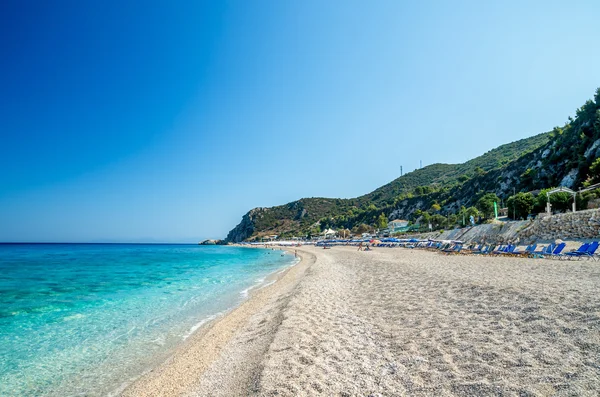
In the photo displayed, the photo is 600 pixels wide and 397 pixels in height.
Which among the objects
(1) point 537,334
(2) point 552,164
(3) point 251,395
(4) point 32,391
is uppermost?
(2) point 552,164

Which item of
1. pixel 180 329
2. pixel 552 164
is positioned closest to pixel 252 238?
pixel 552 164

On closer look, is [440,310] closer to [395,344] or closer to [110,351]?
[395,344]

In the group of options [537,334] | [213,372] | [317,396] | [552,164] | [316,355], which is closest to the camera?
[317,396]

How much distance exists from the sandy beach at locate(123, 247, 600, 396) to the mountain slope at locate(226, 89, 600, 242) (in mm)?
35468

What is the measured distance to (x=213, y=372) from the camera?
5.16m

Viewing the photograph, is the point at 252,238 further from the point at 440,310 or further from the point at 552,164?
the point at 440,310

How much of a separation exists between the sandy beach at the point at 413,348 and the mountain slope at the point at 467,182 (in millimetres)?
35468

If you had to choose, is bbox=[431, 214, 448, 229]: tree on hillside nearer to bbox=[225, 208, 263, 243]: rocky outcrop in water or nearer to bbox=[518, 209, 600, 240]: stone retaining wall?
bbox=[518, 209, 600, 240]: stone retaining wall

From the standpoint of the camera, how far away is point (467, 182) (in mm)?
70312

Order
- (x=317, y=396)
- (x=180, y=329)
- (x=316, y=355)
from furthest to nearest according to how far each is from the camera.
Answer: (x=180, y=329) → (x=316, y=355) → (x=317, y=396)

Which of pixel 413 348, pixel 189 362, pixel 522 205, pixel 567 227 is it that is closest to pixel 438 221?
pixel 522 205

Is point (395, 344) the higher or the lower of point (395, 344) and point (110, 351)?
the higher

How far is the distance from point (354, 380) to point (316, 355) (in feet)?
3.53

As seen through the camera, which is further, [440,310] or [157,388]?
[440,310]
